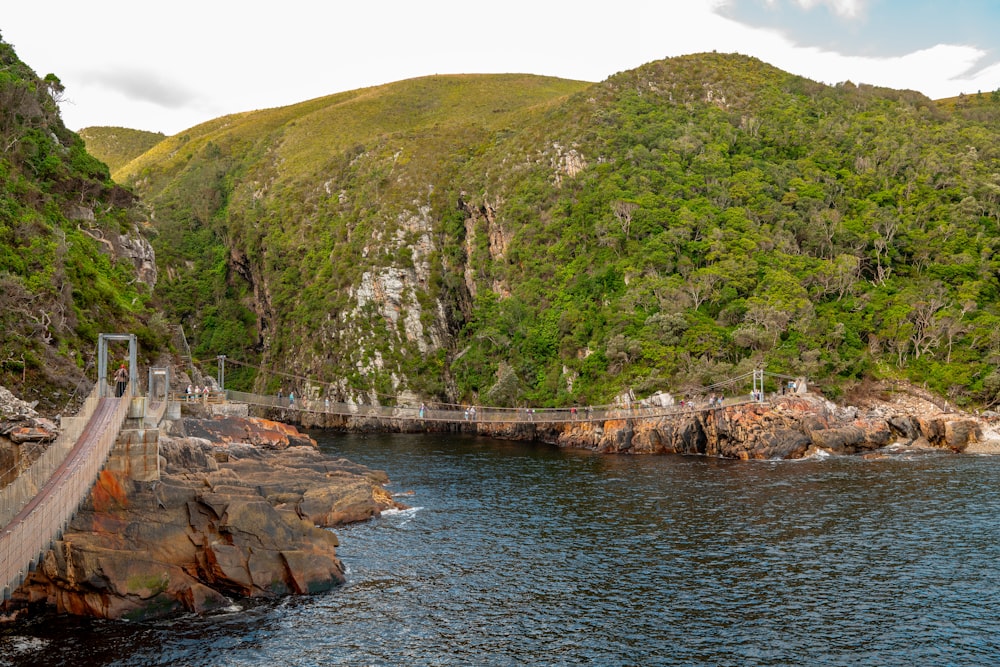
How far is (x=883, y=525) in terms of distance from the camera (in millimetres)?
33844

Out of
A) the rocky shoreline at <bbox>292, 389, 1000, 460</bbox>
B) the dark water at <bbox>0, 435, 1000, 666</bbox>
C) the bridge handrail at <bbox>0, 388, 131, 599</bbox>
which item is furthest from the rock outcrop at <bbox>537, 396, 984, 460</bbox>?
the bridge handrail at <bbox>0, 388, 131, 599</bbox>

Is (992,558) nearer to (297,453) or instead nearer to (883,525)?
(883,525)

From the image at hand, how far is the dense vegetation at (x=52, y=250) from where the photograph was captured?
3875 cm

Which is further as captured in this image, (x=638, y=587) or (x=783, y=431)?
(x=783, y=431)

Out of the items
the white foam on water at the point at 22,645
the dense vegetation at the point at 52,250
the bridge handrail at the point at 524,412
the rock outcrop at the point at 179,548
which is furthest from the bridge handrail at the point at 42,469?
the bridge handrail at the point at 524,412

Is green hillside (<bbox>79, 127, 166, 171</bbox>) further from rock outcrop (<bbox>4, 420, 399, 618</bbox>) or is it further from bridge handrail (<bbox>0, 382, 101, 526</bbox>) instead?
bridge handrail (<bbox>0, 382, 101, 526</bbox>)

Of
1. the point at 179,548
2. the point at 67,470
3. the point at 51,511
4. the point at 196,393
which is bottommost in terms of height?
the point at 179,548

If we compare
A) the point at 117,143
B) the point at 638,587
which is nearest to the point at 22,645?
the point at 638,587

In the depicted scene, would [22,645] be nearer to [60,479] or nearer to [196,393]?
[60,479]

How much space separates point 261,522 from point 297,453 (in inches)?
752

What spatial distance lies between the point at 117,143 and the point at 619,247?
158 metres

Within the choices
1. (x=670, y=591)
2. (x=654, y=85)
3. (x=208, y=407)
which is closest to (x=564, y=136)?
(x=654, y=85)

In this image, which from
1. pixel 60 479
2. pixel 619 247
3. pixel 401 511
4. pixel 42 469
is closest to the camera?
pixel 60 479

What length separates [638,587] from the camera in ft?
88.3
